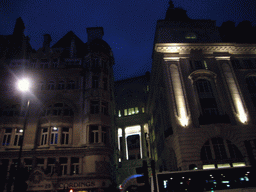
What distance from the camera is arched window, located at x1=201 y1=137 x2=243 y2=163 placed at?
971 inches

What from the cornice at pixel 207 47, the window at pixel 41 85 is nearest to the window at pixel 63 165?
the window at pixel 41 85

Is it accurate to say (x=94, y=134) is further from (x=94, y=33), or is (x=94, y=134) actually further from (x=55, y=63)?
(x=94, y=33)

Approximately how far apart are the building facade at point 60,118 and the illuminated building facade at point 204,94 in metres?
10.2

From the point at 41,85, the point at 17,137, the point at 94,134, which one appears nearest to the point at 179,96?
the point at 94,134

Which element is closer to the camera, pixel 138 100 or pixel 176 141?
pixel 176 141

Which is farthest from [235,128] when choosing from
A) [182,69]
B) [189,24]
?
[189,24]

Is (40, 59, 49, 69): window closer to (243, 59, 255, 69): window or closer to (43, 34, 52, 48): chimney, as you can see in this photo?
(43, 34, 52, 48): chimney

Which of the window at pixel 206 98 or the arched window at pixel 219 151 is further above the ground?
the window at pixel 206 98

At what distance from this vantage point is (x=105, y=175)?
2702 centimetres

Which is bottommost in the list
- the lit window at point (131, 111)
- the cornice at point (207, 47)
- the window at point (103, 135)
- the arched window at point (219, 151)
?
the arched window at point (219, 151)

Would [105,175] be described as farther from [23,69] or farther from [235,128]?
[23,69]

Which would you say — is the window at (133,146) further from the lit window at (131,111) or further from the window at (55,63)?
the window at (55,63)

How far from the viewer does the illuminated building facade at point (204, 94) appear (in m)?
24.9

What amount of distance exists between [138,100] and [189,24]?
27.3 metres
